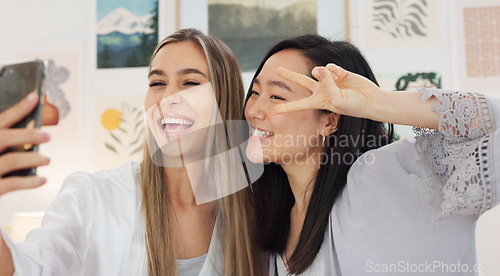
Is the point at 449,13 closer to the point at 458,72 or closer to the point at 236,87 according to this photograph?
the point at 458,72

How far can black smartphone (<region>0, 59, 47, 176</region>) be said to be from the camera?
0.64m

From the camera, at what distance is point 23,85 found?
64 cm

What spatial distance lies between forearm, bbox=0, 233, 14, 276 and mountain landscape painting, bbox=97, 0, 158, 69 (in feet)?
6.77

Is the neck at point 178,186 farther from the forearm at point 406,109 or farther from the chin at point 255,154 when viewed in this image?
the forearm at point 406,109

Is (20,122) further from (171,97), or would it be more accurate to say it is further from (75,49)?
(75,49)

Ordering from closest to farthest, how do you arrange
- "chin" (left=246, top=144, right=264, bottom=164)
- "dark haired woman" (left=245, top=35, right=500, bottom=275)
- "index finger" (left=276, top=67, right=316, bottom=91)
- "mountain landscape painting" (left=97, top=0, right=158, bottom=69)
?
"dark haired woman" (left=245, top=35, right=500, bottom=275), "index finger" (left=276, top=67, right=316, bottom=91), "chin" (left=246, top=144, right=264, bottom=164), "mountain landscape painting" (left=97, top=0, right=158, bottom=69)

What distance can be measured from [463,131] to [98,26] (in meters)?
2.47

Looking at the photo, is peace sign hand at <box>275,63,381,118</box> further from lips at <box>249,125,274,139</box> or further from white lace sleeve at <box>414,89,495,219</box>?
lips at <box>249,125,274,139</box>

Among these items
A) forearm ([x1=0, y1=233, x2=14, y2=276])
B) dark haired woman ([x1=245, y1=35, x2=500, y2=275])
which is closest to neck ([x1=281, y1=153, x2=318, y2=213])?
dark haired woman ([x1=245, y1=35, x2=500, y2=275])

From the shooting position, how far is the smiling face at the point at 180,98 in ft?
4.51

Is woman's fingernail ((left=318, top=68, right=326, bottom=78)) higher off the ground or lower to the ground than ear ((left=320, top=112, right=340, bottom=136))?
higher

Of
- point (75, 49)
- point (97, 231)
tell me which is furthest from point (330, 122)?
point (75, 49)

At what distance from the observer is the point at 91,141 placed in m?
2.82

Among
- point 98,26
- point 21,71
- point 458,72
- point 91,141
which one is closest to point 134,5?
point 98,26
